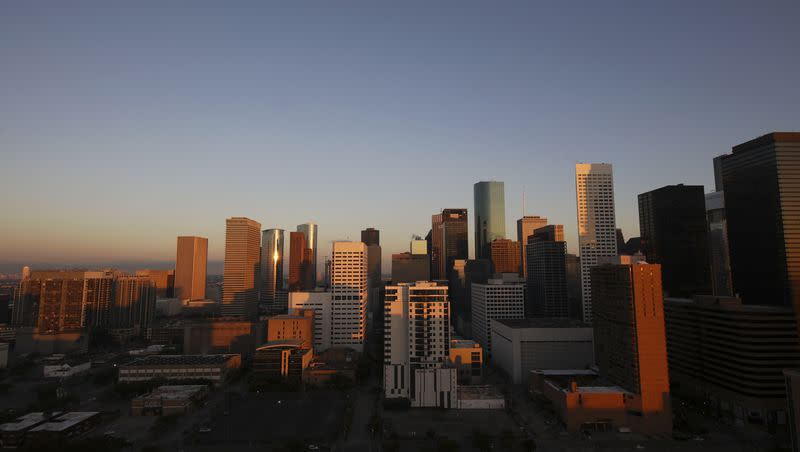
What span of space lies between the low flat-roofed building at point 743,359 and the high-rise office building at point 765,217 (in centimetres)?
1283

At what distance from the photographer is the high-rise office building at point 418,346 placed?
87.2 metres

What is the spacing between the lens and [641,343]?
243 ft

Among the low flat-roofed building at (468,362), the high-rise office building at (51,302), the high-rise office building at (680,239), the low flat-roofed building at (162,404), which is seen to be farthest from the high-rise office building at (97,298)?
the high-rise office building at (680,239)

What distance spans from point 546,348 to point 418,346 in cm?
3763

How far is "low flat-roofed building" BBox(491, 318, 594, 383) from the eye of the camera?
110 metres

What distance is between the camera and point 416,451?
64.9 metres

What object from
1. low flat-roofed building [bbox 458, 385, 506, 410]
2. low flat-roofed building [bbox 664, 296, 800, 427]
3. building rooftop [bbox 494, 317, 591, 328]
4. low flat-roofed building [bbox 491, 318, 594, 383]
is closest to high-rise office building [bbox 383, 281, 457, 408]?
low flat-roofed building [bbox 458, 385, 506, 410]

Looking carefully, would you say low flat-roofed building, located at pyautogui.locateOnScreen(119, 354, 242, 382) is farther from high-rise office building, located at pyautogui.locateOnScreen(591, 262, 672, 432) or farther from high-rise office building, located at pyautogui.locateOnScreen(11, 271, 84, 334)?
high-rise office building, located at pyautogui.locateOnScreen(591, 262, 672, 432)

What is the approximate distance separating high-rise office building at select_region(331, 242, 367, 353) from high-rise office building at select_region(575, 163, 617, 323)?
72.9 meters

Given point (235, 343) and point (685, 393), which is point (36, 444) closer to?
point (235, 343)

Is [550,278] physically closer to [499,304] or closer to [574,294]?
[574,294]

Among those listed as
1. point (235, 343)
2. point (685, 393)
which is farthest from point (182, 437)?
point (685, 393)

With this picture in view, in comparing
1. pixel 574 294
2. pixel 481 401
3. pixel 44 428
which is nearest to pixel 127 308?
pixel 44 428

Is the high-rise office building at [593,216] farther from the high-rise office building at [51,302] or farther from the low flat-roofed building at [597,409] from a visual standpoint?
the high-rise office building at [51,302]
